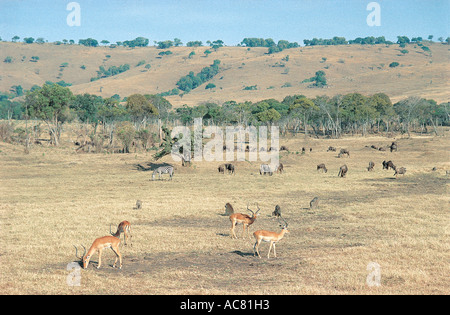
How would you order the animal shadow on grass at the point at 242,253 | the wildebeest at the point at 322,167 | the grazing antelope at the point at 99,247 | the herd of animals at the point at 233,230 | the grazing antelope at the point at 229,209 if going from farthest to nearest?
the wildebeest at the point at 322,167 < the grazing antelope at the point at 229,209 < the animal shadow on grass at the point at 242,253 < the herd of animals at the point at 233,230 < the grazing antelope at the point at 99,247

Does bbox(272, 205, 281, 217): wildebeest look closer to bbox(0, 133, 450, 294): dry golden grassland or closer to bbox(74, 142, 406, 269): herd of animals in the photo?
bbox(74, 142, 406, 269): herd of animals

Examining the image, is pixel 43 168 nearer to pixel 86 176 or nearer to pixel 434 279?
pixel 86 176

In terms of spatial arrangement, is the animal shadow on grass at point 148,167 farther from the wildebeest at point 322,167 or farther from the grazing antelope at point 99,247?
the grazing antelope at point 99,247

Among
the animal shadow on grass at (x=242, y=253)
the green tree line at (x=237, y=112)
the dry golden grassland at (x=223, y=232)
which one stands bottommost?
the animal shadow on grass at (x=242, y=253)

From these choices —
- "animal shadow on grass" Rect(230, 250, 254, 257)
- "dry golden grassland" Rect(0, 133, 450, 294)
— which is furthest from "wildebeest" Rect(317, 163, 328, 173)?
"animal shadow on grass" Rect(230, 250, 254, 257)

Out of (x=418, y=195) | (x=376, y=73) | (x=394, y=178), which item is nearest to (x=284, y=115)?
(x=394, y=178)

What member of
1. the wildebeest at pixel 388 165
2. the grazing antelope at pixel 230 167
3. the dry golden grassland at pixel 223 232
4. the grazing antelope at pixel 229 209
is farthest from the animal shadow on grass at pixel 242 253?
the wildebeest at pixel 388 165

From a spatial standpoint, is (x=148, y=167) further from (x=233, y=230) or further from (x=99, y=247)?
(x=99, y=247)

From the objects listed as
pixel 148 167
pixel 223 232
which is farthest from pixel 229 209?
pixel 148 167

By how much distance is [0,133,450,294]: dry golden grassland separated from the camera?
40.4 ft

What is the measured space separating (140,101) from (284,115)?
33427 mm

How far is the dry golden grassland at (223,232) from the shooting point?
40.4 feet

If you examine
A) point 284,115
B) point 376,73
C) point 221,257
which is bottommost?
point 221,257

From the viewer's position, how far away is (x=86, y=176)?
40.2m
